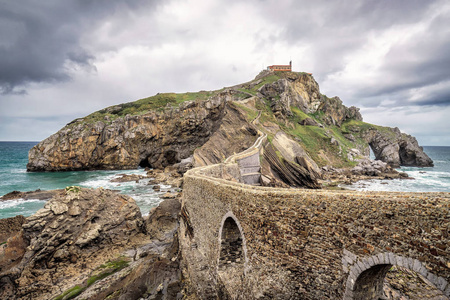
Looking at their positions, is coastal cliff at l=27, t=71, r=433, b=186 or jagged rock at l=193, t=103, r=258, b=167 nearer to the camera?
jagged rock at l=193, t=103, r=258, b=167

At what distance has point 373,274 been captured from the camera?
18.2 feet

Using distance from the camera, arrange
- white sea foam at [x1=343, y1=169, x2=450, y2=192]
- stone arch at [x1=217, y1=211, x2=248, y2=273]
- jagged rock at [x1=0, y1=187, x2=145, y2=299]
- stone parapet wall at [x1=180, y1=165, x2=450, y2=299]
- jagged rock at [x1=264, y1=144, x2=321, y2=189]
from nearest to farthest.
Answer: stone parapet wall at [x1=180, y1=165, x2=450, y2=299], stone arch at [x1=217, y1=211, x2=248, y2=273], jagged rock at [x1=0, y1=187, x2=145, y2=299], jagged rock at [x1=264, y1=144, x2=321, y2=189], white sea foam at [x1=343, y1=169, x2=450, y2=192]

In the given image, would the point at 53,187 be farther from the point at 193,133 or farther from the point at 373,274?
the point at 373,274

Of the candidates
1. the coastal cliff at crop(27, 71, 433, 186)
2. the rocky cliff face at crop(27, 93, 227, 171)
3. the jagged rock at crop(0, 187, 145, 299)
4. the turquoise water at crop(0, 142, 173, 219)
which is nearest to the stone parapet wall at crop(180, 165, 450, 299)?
the jagged rock at crop(0, 187, 145, 299)

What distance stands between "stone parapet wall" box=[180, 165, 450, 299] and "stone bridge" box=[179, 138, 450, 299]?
2 cm

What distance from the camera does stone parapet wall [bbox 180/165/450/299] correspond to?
436 centimetres

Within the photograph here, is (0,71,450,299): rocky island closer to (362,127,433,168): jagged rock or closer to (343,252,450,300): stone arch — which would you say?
(343,252,450,300): stone arch

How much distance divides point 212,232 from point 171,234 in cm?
889

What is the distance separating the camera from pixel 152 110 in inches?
2395

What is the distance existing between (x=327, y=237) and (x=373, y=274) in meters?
1.39

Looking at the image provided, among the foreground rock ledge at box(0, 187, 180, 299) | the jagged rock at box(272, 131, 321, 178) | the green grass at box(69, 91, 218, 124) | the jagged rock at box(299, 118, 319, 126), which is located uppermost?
the green grass at box(69, 91, 218, 124)

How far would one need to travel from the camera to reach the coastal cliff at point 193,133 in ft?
168

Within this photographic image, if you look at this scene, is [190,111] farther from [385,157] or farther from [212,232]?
[385,157]

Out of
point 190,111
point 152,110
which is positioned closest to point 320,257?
point 190,111
